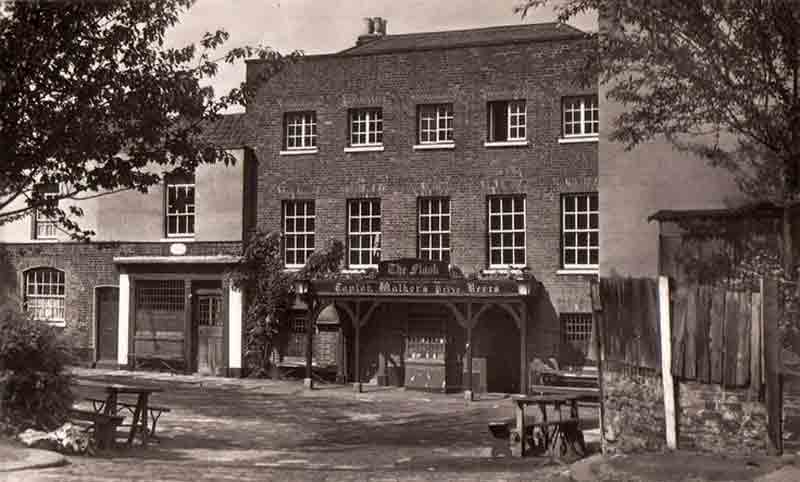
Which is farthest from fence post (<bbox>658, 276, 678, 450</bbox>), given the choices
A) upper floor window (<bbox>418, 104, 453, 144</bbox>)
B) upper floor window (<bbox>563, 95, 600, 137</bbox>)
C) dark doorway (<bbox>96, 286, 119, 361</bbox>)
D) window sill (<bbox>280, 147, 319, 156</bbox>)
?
dark doorway (<bbox>96, 286, 119, 361</bbox>)

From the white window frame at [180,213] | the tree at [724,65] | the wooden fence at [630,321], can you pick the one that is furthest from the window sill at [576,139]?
the wooden fence at [630,321]

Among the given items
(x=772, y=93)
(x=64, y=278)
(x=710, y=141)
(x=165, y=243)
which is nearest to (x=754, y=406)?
(x=772, y=93)

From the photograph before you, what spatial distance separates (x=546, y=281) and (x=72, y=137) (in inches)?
556

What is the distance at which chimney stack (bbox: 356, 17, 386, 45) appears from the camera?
30.5 metres

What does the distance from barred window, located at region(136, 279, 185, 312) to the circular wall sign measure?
2.54 feet

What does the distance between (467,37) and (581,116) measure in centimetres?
560

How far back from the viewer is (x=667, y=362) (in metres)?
10.8

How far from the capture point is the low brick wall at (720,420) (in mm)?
9992

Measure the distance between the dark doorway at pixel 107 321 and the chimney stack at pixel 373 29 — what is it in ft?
34.7

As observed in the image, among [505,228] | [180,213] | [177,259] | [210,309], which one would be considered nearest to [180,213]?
[180,213]

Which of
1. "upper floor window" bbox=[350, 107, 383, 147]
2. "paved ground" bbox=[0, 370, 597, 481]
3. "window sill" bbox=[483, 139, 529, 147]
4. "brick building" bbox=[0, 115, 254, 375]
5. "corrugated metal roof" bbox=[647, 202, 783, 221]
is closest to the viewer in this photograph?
"paved ground" bbox=[0, 370, 597, 481]

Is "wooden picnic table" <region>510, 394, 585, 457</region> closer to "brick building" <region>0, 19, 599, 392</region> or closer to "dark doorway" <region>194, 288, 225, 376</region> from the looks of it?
"brick building" <region>0, 19, 599, 392</region>

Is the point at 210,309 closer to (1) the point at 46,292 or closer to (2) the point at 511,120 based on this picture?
(1) the point at 46,292

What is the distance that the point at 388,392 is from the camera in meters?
23.9
